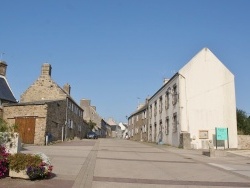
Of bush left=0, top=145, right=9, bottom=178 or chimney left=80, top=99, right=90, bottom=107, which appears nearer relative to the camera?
bush left=0, top=145, right=9, bottom=178

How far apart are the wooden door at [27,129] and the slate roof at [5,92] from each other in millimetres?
7600

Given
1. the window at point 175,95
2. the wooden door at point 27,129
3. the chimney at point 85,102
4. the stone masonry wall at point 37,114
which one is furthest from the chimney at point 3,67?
the chimney at point 85,102

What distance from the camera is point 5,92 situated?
40.4 metres

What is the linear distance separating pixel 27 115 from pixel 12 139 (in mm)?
19907

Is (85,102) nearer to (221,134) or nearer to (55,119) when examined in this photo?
(55,119)

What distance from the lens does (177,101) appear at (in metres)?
33.3

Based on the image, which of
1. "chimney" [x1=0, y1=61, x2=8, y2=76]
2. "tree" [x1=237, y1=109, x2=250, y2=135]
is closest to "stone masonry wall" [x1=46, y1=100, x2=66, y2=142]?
"chimney" [x1=0, y1=61, x2=8, y2=76]

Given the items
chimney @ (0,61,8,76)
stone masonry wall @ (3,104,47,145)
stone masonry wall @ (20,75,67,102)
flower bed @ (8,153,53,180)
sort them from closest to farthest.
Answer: flower bed @ (8,153,53,180) → stone masonry wall @ (3,104,47,145) → chimney @ (0,61,8,76) → stone masonry wall @ (20,75,67,102)

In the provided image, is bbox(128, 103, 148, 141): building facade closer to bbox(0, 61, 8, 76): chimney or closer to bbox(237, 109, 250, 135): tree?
bbox(237, 109, 250, 135): tree

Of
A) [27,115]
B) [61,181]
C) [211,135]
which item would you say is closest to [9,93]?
[27,115]

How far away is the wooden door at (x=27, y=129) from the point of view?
1230 inches

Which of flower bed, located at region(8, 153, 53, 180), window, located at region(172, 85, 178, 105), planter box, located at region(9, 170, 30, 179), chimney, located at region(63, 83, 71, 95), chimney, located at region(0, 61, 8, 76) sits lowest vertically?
planter box, located at region(9, 170, 30, 179)

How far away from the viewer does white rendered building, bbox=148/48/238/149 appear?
3161cm

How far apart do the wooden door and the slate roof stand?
7.60m
